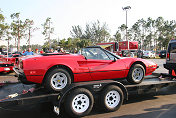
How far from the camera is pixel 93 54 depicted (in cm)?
459

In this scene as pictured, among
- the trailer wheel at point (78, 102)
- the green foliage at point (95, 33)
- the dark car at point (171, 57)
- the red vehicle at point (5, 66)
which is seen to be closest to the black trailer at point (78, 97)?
the trailer wheel at point (78, 102)

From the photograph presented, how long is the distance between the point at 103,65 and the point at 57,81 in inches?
52.9

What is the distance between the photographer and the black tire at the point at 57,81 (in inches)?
152

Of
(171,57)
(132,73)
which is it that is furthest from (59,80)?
(171,57)

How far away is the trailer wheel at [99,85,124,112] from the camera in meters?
4.09

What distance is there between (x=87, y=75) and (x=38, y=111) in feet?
5.39

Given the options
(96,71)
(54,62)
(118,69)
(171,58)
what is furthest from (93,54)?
(171,58)

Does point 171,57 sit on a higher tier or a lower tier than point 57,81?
higher

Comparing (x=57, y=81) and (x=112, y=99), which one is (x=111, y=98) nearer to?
(x=112, y=99)

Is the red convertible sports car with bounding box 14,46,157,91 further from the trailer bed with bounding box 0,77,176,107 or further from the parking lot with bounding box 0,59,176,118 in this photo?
the parking lot with bounding box 0,59,176,118

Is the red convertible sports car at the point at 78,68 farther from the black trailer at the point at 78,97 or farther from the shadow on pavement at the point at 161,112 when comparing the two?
the shadow on pavement at the point at 161,112

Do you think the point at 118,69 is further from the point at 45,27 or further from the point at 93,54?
the point at 45,27

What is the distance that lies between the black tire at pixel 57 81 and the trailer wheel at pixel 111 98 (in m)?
0.94

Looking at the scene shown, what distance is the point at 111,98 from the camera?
4.25m
